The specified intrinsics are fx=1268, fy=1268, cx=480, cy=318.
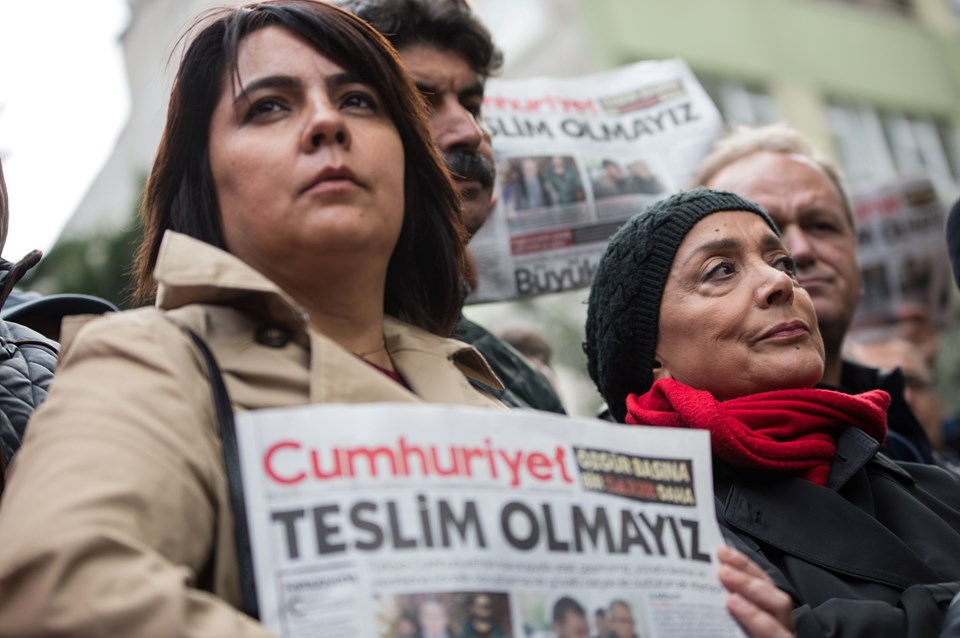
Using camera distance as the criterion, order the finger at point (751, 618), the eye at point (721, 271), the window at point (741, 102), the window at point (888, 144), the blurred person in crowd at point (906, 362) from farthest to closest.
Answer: the window at point (888, 144), the window at point (741, 102), the blurred person in crowd at point (906, 362), the eye at point (721, 271), the finger at point (751, 618)

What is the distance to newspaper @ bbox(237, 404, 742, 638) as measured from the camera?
1575mm

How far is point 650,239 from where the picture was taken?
2.86 m

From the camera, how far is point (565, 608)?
1.70 meters

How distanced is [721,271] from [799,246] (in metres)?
1.07

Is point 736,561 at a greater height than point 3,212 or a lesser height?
lesser

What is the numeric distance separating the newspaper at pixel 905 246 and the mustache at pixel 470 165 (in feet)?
8.08

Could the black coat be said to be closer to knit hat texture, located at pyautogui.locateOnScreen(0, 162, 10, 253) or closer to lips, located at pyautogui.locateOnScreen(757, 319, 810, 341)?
lips, located at pyautogui.locateOnScreen(757, 319, 810, 341)

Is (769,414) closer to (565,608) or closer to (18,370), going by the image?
(565,608)

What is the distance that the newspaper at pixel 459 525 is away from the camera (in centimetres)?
158

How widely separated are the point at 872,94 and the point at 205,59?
1845cm

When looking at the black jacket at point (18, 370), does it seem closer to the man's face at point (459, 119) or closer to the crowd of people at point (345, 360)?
the crowd of people at point (345, 360)

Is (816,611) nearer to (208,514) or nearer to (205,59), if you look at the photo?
(208,514)

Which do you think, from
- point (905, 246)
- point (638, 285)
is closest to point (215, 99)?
point (638, 285)

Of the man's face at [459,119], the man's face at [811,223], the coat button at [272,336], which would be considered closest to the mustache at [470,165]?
the man's face at [459,119]
